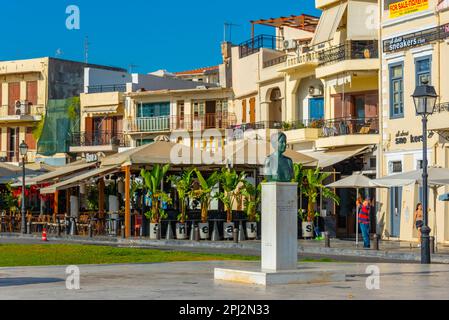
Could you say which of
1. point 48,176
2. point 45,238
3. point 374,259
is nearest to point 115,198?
point 48,176

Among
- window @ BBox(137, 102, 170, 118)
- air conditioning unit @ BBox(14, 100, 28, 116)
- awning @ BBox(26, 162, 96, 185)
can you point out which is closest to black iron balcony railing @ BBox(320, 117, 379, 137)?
awning @ BBox(26, 162, 96, 185)

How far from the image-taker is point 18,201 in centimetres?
4947

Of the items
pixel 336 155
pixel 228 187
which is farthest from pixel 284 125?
pixel 228 187

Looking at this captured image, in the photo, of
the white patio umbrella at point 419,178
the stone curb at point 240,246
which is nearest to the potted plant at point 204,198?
the stone curb at point 240,246

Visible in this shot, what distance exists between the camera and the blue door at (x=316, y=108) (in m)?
45.8

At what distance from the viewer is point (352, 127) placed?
4000 centimetres

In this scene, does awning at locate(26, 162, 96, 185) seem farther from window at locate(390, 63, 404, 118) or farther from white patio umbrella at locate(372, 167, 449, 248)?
white patio umbrella at locate(372, 167, 449, 248)

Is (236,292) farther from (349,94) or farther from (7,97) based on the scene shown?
(7,97)

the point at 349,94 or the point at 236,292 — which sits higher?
the point at 349,94

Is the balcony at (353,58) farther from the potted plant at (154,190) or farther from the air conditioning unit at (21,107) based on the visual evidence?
the air conditioning unit at (21,107)

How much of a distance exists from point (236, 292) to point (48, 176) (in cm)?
2921

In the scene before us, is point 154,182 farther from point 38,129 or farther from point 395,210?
point 38,129

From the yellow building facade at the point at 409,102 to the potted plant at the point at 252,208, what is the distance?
488cm

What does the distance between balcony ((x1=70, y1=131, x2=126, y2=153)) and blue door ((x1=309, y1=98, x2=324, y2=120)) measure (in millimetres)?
18572
